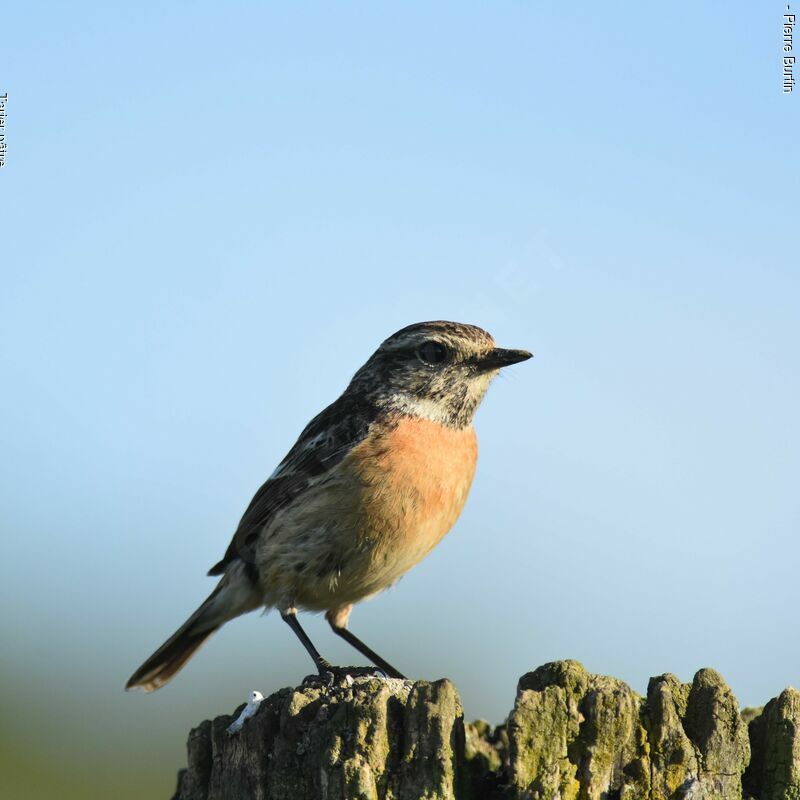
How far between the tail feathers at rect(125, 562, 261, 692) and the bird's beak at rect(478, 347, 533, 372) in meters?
2.40

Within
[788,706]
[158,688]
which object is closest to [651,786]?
[788,706]

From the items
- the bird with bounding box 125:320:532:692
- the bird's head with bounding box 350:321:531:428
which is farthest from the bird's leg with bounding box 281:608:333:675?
the bird's head with bounding box 350:321:531:428

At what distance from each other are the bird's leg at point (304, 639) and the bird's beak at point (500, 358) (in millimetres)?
2287

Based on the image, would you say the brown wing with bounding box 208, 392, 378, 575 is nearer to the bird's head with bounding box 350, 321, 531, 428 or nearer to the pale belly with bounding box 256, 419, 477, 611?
the pale belly with bounding box 256, 419, 477, 611

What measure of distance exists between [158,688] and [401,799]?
492 centimetres

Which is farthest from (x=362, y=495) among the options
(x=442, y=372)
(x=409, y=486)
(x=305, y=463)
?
(x=442, y=372)

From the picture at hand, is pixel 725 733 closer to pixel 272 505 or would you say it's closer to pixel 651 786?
pixel 651 786

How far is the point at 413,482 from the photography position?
24.4 ft

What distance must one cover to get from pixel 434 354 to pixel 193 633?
2913 mm

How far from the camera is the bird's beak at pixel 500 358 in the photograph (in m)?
8.08

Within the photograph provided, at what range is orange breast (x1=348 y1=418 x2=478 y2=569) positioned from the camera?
734 cm

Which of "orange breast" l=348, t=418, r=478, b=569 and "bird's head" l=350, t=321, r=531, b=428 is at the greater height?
"bird's head" l=350, t=321, r=531, b=428

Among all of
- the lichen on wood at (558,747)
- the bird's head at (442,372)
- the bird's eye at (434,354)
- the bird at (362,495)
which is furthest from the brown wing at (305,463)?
the lichen on wood at (558,747)

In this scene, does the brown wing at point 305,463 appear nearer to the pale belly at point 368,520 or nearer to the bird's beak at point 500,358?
the pale belly at point 368,520
